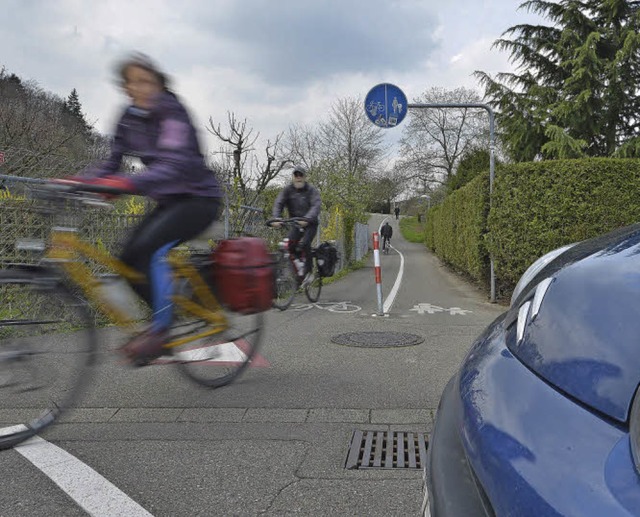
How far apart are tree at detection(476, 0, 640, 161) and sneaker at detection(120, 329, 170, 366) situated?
63.9ft

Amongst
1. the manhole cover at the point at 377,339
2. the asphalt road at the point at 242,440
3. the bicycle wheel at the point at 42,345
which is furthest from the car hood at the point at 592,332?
the manhole cover at the point at 377,339

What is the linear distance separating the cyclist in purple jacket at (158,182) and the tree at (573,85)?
1914cm

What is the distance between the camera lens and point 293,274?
7469mm

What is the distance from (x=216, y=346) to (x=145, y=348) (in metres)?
0.72

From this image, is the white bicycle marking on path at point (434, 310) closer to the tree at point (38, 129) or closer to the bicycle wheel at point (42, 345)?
the bicycle wheel at point (42, 345)

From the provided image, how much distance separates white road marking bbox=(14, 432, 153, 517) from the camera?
2.34 metres

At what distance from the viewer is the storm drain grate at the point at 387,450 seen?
278 centimetres

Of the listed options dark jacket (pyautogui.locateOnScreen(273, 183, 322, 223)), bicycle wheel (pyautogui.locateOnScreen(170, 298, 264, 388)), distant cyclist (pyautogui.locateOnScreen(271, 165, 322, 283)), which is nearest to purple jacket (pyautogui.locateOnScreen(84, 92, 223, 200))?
bicycle wheel (pyautogui.locateOnScreen(170, 298, 264, 388))

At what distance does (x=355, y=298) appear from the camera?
394 inches

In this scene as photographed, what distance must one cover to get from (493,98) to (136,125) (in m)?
22.0

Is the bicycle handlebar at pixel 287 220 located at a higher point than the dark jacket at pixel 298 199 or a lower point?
lower

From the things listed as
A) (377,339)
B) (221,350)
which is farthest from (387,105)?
(221,350)

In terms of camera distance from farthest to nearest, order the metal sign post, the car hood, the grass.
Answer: the grass < the metal sign post < the car hood

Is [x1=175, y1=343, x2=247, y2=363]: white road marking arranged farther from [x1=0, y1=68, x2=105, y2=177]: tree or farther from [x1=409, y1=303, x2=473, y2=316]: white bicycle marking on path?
[x1=0, y1=68, x2=105, y2=177]: tree
